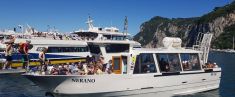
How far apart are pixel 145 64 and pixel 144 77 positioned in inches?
31.1

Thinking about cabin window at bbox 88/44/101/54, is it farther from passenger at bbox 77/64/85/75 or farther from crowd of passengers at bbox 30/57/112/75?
crowd of passengers at bbox 30/57/112/75

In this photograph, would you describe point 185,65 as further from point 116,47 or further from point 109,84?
point 116,47

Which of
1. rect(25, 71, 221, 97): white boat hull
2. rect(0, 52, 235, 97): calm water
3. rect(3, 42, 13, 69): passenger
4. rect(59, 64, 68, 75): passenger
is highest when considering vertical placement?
rect(3, 42, 13, 69): passenger

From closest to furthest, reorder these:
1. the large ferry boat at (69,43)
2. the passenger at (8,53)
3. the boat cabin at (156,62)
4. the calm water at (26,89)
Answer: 1. the boat cabin at (156,62)
2. the calm water at (26,89)
3. the passenger at (8,53)
4. the large ferry boat at (69,43)

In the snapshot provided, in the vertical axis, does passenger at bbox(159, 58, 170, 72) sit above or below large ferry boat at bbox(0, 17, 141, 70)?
below

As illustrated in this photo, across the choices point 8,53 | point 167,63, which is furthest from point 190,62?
point 8,53

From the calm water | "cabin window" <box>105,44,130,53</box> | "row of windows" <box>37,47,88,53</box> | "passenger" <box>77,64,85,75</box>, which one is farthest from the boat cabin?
"row of windows" <box>37,47,88,53</box>

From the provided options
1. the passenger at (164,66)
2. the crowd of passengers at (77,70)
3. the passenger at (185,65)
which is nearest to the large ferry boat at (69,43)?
the passenger at (185,65)

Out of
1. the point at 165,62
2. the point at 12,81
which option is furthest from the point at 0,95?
the point at 165,62

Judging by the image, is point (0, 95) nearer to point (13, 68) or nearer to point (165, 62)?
point (165, 62)

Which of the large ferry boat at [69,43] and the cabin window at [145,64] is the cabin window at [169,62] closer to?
the cabin window at [145,64]

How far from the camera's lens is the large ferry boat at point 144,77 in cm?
2031

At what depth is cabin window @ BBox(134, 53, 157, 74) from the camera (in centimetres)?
2152

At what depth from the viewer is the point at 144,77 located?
21562 millimetres
